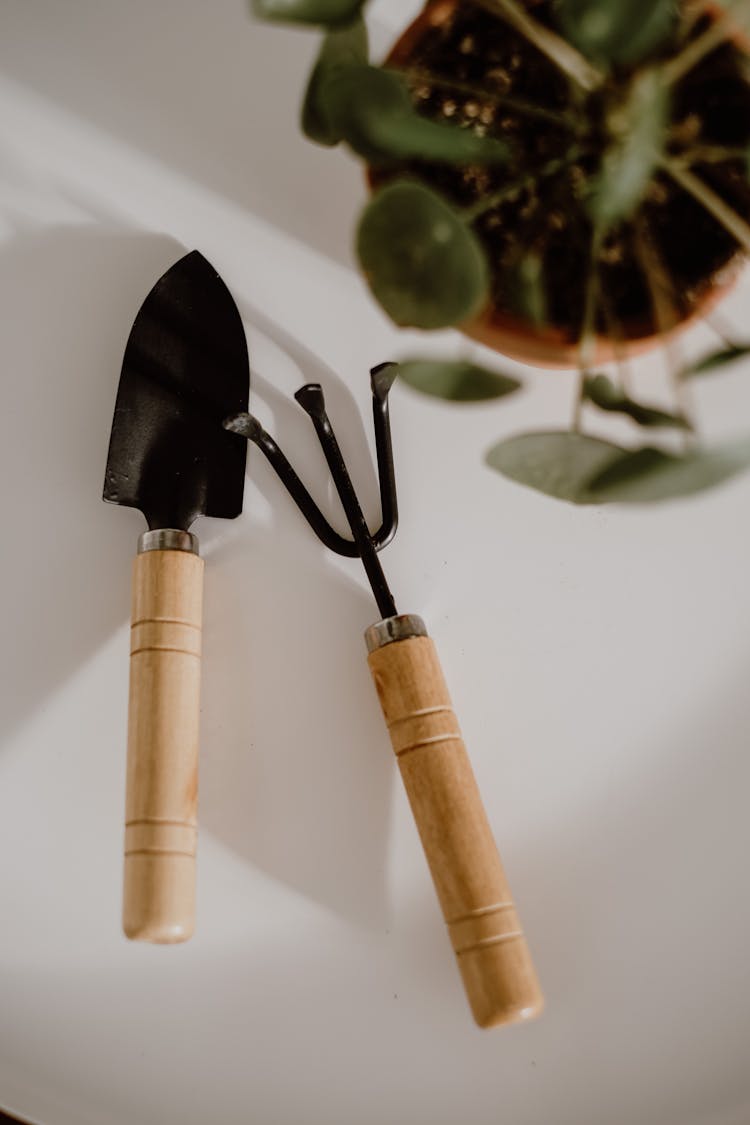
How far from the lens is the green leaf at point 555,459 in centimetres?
41

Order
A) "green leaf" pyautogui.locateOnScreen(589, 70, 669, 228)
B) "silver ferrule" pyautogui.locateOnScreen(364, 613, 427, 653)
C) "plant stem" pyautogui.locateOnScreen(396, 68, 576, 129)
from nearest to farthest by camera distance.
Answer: "green leaf" pyautogui.locateOnScreen(589, 70, 669, 228) → "plant stem" pyautogui.locateOnScreen(396, 68, 576, 129) → "silver ferrule" pyautogui.locateOnScreen(364, 613, 427, 653)

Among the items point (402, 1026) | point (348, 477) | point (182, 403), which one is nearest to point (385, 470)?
point (348, 477)

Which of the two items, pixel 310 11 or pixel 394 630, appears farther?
pixel 394 630

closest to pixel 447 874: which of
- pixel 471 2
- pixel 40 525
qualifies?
pixel 40 525

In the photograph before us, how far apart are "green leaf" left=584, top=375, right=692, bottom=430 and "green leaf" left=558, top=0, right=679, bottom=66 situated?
0.41ft

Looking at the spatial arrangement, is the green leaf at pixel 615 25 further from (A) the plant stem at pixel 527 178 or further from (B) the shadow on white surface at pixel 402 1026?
(B) the shadow on white surface at pixel 402 1026

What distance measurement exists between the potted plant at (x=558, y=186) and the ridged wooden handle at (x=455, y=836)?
0.15m

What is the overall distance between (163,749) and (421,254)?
0.30 meters

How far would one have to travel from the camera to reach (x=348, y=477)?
577mm

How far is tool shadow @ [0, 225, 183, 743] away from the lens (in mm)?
583

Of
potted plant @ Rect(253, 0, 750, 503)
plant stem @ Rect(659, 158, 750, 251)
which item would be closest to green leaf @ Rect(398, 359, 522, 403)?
potted plant @ Rect(253, 0, 750, 503)

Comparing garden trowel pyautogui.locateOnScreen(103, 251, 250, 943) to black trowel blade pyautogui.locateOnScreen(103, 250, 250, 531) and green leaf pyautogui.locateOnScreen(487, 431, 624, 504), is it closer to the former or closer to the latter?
black trowel blade pyautogui.locateOnScreen(103, 250, 250, 531)

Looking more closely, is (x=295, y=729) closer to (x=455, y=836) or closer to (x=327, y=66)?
(x=455, y=836)

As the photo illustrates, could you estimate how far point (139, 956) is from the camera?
1.86ft
